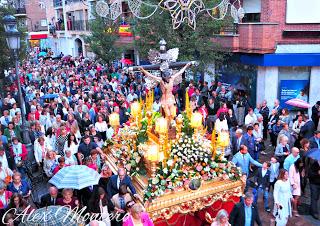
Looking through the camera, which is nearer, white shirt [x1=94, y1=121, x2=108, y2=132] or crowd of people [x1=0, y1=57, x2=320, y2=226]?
crowd of people [x1=0, y1=57, x2=320, y2=226]

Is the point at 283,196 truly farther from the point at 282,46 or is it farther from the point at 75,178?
the point at 282,46

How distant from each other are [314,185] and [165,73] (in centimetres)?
443

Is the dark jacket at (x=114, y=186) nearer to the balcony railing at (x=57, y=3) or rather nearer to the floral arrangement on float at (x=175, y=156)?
the floral arrangement on float at (x=175, y=156)

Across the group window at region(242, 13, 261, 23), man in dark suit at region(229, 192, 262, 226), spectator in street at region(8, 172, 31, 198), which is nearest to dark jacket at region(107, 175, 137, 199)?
spectator in street at region(8, 172, 31, 198)

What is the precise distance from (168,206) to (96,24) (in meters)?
22.2

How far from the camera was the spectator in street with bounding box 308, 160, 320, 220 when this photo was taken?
337 inches

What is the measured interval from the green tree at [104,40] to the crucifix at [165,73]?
776 inches

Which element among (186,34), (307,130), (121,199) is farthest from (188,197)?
(186,34)

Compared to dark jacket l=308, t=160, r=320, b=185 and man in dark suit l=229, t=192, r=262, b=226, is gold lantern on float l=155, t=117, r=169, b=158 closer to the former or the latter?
man in dark suit l=229, t=192, r=262, b=226

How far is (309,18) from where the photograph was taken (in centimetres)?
1731

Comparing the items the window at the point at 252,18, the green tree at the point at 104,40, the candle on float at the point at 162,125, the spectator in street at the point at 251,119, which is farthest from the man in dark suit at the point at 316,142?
the green tree at the point at 104,40

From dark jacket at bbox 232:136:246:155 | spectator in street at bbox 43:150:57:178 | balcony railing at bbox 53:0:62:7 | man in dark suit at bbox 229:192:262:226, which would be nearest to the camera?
man in dark suit at bbox 229:192:262:226

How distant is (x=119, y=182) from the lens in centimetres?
769

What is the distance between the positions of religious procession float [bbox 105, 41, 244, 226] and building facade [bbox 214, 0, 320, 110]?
10.3 metres
